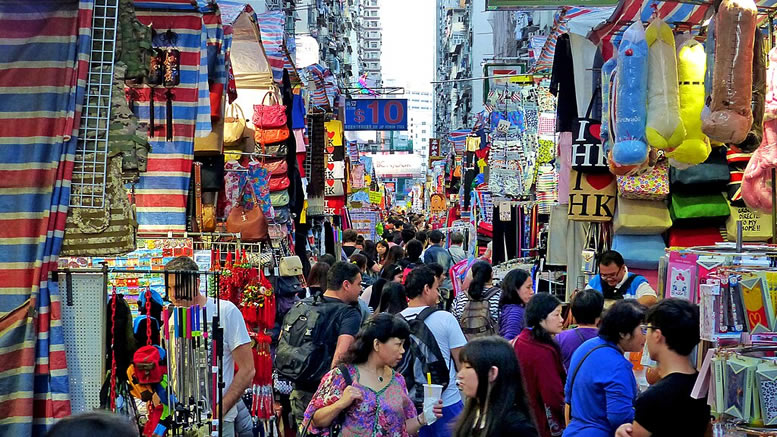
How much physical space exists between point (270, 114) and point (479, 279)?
3.61 metres

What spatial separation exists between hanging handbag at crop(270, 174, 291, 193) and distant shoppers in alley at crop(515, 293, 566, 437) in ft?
17.7

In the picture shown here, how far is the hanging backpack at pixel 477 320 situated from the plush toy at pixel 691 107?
2774mm

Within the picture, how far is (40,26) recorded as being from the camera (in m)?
3.88

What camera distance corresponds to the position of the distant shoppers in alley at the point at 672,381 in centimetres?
399

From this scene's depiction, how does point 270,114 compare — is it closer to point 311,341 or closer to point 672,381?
point 311,341

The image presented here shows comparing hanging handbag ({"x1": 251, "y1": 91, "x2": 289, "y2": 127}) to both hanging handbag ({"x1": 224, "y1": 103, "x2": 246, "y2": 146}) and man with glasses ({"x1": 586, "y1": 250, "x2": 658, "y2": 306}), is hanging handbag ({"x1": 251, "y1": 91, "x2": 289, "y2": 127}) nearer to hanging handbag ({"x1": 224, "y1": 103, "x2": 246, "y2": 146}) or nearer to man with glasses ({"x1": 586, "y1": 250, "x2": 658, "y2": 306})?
hanging handbag ({"x1": 224, "y1": 103, "x2": 246, "y2": 146})

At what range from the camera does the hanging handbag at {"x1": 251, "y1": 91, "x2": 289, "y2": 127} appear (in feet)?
34.5

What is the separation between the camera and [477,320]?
26.6ft

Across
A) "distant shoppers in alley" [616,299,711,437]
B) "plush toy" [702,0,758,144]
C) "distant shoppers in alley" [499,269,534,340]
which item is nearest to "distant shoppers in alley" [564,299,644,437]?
"distant shoppers in alley" [616,299,711,437]

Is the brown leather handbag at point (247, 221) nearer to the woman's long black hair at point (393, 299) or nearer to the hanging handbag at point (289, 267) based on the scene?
the hanging handbag at point (289, 267)

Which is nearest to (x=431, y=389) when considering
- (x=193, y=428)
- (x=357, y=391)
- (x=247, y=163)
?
(x=357, y=391)

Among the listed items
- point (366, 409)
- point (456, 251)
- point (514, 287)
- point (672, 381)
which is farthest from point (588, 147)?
point (456, 251)

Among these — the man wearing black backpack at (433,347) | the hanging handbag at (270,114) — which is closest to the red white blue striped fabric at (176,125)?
the man wearing black backpack at (433,347)

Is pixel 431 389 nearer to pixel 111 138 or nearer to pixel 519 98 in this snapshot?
pixel 111 138
